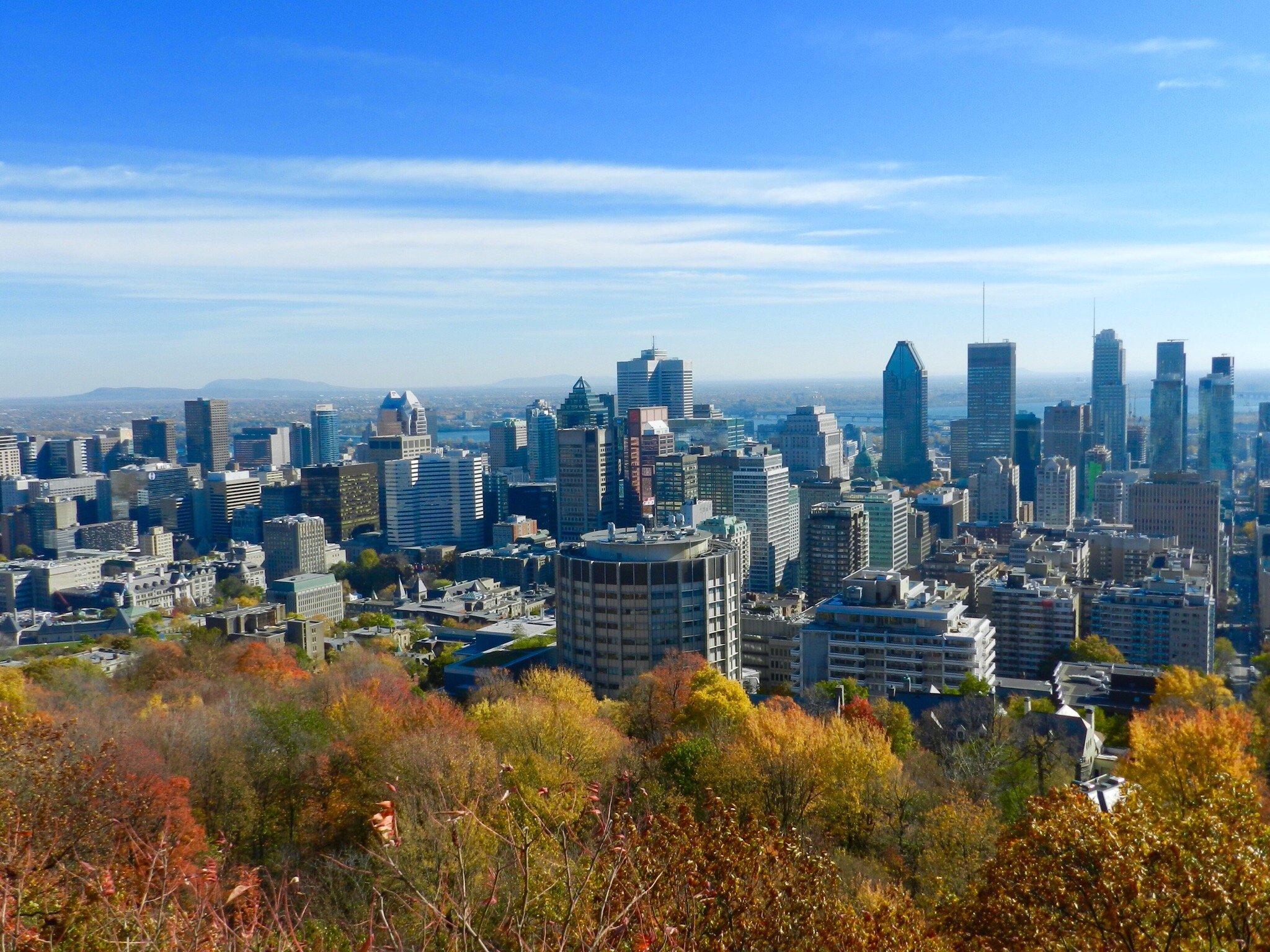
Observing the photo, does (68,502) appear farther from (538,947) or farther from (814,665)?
(538,947)

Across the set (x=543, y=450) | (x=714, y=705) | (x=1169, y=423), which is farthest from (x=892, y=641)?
(x=1169, y=423)

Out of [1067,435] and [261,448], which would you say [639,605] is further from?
[261,448]

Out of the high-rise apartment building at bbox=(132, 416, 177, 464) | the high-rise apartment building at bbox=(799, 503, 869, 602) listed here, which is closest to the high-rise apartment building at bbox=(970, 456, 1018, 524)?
the high-rise apartment building at bbox=(799, 503, 869, 602)

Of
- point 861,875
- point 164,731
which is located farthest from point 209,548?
point 861,875

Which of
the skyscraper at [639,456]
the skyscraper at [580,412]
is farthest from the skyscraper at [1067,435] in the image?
the skyscraper at [580,412]

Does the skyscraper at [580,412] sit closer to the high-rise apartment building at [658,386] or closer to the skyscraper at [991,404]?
the high-rise apartment building at [658,386]

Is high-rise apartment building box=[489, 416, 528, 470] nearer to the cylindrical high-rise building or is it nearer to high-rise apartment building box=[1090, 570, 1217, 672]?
high-rise apartment building box=[1090, 570, 1217, 672]
